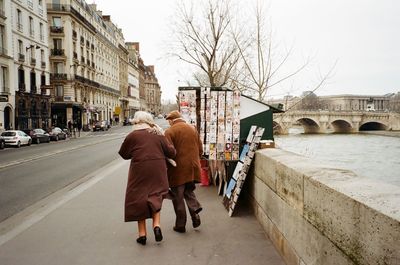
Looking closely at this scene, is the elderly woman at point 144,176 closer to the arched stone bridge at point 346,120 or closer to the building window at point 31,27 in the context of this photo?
the building window at point 31,27

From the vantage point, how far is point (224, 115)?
6637 millimetres

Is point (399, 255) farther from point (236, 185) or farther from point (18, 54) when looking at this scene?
point (18, 54)

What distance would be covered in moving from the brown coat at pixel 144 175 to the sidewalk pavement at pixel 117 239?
1.52ft

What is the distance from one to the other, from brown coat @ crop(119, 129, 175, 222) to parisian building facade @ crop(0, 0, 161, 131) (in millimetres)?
29144

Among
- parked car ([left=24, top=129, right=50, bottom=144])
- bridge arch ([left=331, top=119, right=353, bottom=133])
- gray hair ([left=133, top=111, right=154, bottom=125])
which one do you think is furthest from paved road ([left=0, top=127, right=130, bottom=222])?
bridge arch ([left=331, top=119, right=353, bottom=133])

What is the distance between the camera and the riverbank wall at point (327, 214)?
208 cm

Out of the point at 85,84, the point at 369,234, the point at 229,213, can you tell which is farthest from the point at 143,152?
the point at 85,84

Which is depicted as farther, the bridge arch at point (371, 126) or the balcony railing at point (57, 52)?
the bridge arch at point (371, 126)

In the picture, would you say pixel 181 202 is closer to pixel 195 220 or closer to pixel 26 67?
pixel 195 220

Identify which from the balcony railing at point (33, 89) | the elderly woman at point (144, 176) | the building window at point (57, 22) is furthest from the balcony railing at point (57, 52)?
the elderly woman at point (144, 176)

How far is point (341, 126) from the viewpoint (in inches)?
3327

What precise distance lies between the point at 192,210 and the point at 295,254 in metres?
1.97

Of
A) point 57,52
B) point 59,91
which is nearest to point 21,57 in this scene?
point 59,91

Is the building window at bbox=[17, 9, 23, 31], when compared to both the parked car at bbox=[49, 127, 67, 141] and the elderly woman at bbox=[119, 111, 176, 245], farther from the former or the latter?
the elderly woman at bbox=[119, 111, 176, 245]
